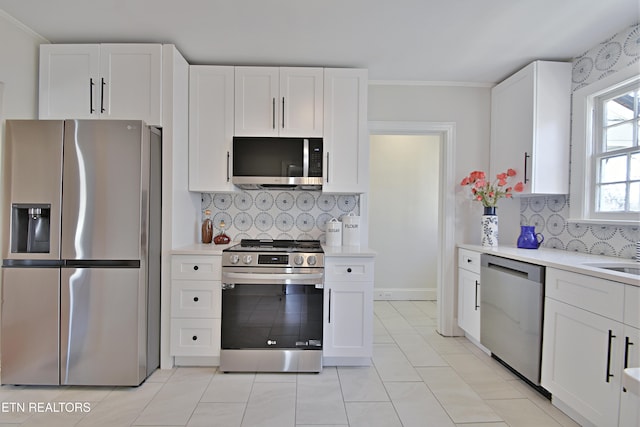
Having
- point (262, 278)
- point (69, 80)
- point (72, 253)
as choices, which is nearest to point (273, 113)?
point (262, 278)

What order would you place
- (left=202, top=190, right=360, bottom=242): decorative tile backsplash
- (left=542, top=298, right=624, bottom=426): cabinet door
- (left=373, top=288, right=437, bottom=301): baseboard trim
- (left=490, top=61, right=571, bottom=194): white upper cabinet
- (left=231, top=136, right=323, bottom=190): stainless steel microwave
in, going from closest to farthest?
(left=542, top=298, right=624, bottom=426): cabinet door < (left=490, top=61, right=571, bottom=194): white upper cabinet < (left=231, top=136, right=323, bottom=190): stainless steel microwave < (left=202, top=190, right=360, bottom=242): decorative tile backsplash < (left=373, top=288, right=437, bottom=301): baseboard trim

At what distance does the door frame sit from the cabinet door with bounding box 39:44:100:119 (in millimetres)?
2345

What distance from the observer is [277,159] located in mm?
2717

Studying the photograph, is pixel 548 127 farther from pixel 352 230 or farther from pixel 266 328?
pixel 266 328

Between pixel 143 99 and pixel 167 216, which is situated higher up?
pixel 143 99

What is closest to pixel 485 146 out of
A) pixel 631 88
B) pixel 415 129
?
pixel 415 129

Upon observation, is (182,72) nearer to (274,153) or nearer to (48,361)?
(274,153)

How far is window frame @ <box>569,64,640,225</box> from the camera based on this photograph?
2381 millimetres

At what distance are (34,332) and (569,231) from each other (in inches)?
158

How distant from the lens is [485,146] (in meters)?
3.20

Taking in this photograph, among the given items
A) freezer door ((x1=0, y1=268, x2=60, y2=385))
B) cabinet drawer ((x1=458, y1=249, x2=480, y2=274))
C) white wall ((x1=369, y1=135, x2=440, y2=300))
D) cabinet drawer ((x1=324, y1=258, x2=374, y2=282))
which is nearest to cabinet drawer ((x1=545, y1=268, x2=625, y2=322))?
cabinet drawer ((x1=458, y1=249, x2=480, y2=274))

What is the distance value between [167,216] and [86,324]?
2.88ft

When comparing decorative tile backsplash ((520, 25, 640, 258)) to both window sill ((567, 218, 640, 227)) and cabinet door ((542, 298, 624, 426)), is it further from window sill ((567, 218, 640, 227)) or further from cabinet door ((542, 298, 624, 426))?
cabinet door ((542, 298, 624, 426))

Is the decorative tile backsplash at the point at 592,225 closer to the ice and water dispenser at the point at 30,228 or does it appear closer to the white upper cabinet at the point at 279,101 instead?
the white upper cabinet at the point at 279,101
